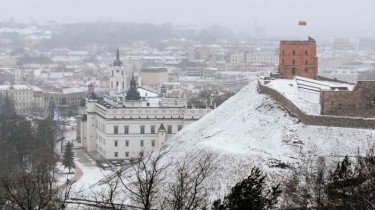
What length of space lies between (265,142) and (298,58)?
14.5 m

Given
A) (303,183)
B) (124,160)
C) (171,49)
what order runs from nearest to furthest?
(303,183)
(124,160)
(171,49)

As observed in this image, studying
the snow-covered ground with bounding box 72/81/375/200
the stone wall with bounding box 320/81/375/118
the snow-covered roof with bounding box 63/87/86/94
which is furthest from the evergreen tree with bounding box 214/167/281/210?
the snow-covered roof with bounding box 63/87/86/94

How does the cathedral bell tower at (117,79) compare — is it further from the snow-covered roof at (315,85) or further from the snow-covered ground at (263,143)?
the snow-covered ground at (263,143)

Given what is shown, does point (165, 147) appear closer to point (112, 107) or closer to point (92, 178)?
point (92, 178)

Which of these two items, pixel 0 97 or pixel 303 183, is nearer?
pixel 303 183

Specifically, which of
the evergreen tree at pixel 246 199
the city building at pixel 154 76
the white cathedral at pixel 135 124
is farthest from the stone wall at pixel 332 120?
the city building at pixel 154 76

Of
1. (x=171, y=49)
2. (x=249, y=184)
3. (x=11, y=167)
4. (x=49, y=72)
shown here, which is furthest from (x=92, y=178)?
(x=171, y=49)

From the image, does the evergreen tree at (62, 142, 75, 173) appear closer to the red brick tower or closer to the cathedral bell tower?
the red brick tower

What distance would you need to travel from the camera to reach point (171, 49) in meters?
197

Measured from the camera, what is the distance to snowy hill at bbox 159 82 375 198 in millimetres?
37844

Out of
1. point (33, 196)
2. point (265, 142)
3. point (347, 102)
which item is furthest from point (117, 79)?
point (33, 196)

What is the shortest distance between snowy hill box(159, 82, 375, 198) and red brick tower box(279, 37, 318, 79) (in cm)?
805

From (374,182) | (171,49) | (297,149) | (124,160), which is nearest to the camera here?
(374,182)

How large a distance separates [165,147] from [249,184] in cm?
2409
